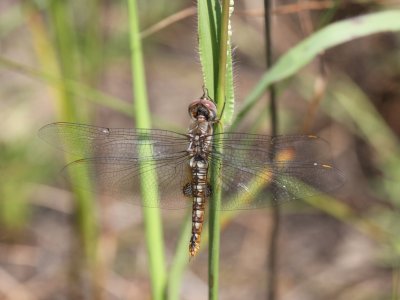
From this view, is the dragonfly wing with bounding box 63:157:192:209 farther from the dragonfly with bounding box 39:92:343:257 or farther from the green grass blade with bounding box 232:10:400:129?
the green grass blade with bounding box 232:10:400:129

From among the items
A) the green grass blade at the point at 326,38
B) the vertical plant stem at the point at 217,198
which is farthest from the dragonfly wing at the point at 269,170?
the vertical plant stem at the point at 217,198

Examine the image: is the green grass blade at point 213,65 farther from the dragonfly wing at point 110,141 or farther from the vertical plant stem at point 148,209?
the dragonfly wing at point 110,141

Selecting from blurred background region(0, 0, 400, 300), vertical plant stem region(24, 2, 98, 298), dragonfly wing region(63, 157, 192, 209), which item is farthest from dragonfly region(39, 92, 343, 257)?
blurred background region(0, 0, 400, 300)

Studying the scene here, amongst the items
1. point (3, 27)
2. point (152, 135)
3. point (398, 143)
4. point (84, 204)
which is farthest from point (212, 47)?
point (3, 27)

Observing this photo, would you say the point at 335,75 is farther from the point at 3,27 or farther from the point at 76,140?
the point at 76,140

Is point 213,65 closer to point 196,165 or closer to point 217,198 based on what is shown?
point 217,198

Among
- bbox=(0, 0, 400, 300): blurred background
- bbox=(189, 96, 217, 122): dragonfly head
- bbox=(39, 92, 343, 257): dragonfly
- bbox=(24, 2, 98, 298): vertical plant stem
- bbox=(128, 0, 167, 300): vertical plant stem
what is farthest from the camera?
bbox=(0, 0, 400, 300): blurred background
